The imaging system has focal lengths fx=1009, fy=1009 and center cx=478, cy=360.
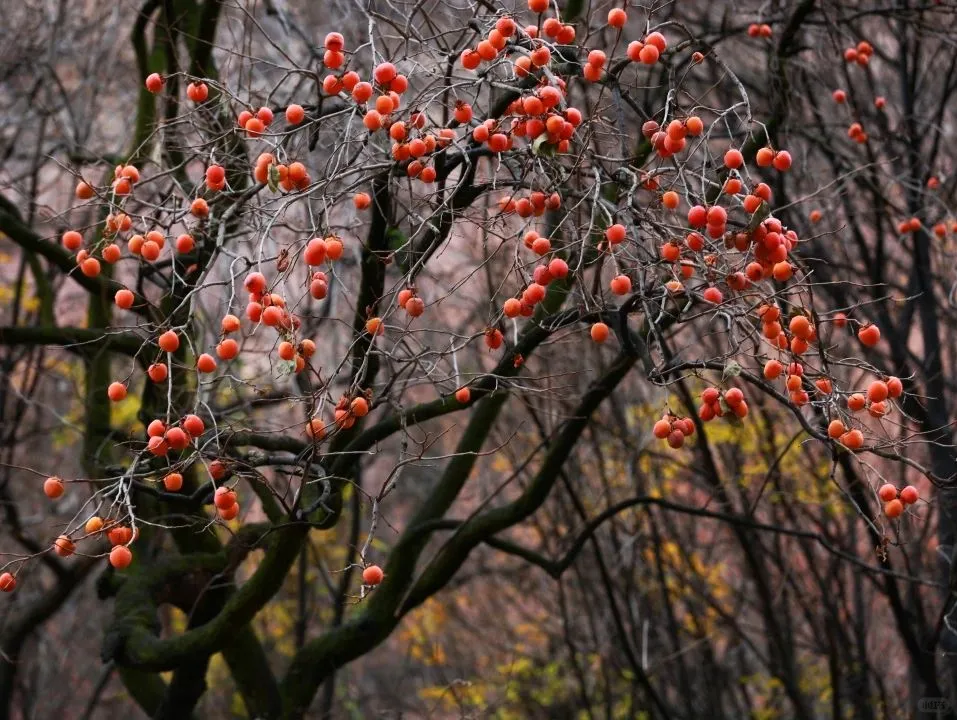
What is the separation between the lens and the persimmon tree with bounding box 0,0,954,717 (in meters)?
2.25

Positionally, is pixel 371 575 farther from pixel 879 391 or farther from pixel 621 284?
pixel 879 391

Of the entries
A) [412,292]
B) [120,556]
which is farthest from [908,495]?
[120,556]

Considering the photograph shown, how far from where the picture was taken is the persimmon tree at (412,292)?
2248 mm

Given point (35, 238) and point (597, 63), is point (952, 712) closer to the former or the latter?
point (597, 63)

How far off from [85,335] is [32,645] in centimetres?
481

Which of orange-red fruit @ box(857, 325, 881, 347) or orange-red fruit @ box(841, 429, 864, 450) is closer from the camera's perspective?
orange-red fruit @ box(841, 429, 864, 450)

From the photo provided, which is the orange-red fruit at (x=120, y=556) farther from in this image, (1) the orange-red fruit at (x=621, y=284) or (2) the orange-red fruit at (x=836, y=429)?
(2) the orange-red fruit at (x=836, y=429)

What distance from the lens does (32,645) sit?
7984 mm

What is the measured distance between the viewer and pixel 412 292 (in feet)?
7.93

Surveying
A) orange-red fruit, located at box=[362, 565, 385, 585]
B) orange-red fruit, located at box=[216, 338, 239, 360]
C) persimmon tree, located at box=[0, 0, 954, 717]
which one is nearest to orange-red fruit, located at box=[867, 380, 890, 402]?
persimmon tree, located at box=[0, 0, 954, 717]

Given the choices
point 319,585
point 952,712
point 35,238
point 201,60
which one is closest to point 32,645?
point 319,585

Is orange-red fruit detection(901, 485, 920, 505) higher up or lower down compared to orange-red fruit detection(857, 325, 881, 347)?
lower down

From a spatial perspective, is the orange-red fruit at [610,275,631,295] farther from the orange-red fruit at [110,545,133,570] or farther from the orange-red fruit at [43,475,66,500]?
the orange-red fruit at [43,475,66,500]

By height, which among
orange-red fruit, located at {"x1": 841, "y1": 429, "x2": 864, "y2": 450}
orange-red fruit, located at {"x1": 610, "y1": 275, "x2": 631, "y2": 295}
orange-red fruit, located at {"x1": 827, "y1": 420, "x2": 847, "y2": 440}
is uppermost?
orange-red fruit, located at {"x1": 610, "y1": 275, "x2": 631, "y2": 295}
